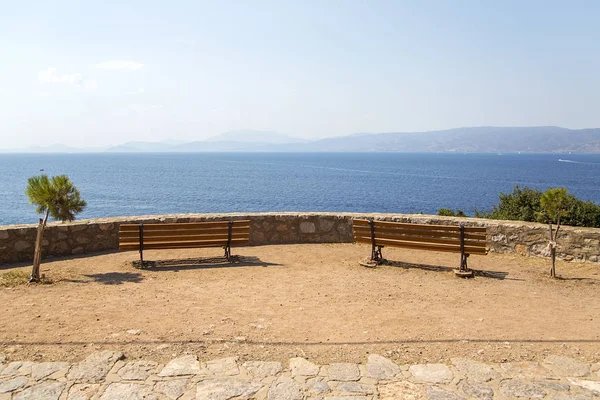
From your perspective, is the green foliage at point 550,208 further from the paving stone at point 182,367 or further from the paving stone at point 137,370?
the paving stone at point 137,370

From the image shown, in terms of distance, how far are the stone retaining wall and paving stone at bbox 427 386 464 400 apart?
5.85 metres

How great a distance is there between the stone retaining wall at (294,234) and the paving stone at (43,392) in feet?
18.1

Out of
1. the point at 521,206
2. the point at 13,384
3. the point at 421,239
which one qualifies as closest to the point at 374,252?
the point at 421,239

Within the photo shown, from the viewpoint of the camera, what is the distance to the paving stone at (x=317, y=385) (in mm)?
3895

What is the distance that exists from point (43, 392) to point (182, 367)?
3.59ft

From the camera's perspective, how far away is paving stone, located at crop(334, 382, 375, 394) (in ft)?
12.7

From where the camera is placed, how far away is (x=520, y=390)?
3.89 metres

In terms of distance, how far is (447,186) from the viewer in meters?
73.1

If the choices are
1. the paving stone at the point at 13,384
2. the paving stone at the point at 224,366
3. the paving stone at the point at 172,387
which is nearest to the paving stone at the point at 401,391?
the paving stone at the point at 224,366

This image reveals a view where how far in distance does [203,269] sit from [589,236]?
21.9ft

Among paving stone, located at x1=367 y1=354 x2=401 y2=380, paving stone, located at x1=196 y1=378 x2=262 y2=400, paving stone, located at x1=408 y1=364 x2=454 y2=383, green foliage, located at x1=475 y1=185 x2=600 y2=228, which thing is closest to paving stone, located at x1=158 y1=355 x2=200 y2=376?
paving stone, located at x1=196 y1=378 x2=262 y2=400

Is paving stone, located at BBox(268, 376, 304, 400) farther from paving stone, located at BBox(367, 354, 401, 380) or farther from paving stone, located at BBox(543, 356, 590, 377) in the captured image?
paving stone, located at BBox(543, 356, 590, 377)

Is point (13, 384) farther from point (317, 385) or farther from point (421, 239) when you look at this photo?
point (421, 239)

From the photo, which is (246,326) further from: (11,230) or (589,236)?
(589,236)
